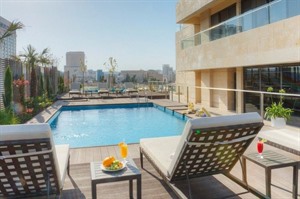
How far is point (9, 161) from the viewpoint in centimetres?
251

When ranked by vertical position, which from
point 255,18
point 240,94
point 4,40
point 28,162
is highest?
point 255,18

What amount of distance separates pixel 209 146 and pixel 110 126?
318 inches

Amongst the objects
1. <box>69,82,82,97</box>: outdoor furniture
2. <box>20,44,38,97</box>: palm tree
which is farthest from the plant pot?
<box>69,82,82,97</box>: outdoor furniture

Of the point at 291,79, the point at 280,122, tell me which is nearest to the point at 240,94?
the point at 291,79

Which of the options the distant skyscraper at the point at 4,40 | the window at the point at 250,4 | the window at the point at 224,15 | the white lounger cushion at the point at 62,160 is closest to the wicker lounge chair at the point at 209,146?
the white lounger cushion at the point at 62,160

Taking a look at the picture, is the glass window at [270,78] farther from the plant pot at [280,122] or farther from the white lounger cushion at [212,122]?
the white lounger cushion at [212,122]

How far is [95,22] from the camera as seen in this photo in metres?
19.3

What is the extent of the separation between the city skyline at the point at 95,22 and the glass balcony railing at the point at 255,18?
5.13 metres

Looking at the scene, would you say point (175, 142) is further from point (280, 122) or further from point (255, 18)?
point (255, 18)

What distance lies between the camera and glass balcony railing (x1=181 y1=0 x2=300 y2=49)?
7.61 metres

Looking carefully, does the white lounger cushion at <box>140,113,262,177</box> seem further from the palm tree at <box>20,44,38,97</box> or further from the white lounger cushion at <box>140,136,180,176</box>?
the palm tree at <box>20,44,38,97</box>

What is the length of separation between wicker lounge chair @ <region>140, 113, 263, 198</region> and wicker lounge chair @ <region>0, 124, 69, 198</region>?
4.32 feet

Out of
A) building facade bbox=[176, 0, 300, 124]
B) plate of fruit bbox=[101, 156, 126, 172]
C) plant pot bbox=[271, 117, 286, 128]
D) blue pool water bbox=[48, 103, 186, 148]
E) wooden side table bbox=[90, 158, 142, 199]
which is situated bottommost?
blue pool water bbox=[48, 103, 186, 148]

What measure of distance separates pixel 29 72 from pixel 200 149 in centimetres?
1334
